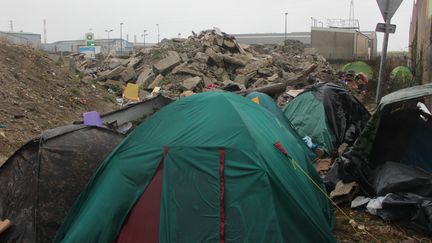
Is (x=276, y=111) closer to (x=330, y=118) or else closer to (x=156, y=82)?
(x=330, y=118)

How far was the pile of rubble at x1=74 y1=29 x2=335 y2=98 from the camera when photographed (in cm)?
1816

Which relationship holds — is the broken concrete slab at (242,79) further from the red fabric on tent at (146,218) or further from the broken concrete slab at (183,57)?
the red fabric on tent at (146,218)

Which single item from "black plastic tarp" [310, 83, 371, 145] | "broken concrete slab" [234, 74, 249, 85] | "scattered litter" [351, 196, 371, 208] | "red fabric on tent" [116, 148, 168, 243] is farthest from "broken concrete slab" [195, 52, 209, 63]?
"red fabric on tent" [116, 148, 168, 243]

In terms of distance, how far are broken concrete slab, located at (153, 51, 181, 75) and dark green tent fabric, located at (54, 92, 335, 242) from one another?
15.8 meters

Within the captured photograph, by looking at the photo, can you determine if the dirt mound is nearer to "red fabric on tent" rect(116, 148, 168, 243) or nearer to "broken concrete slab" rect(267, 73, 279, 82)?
"red fabric on tent" rect(116, 148, 168, 243)

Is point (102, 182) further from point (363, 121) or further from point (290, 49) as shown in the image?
point (290, 49)

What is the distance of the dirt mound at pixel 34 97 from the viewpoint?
10020 mm

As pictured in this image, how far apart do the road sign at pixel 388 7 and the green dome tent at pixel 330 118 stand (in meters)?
1.76

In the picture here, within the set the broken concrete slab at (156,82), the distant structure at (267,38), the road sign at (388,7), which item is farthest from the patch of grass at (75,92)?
the distant structure at (267,38)

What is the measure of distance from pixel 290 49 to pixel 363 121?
23601mm

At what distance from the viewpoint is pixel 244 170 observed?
4180mm

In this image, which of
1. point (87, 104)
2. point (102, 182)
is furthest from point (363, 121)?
point (87, 104)

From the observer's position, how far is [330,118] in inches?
346

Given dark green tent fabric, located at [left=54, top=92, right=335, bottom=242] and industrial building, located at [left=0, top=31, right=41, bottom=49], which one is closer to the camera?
dark green tent fabric, located at [left=54, top=92, right=335, bottom=242]
